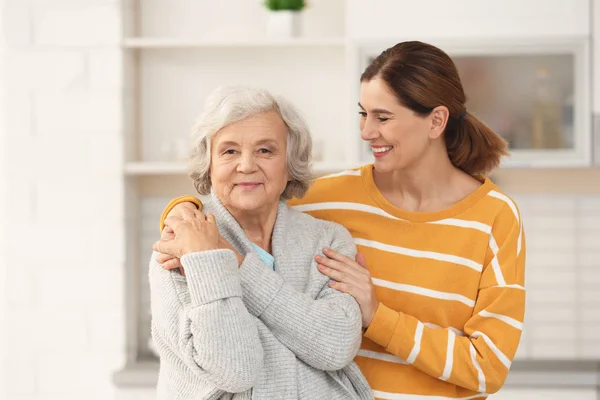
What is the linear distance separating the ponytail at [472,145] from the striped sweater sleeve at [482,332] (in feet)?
0.62

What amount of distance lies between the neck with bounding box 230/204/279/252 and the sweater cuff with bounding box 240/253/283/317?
0.50 feet

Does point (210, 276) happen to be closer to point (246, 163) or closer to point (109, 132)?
point (246, 163)

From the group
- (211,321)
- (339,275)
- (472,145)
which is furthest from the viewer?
(472,145)

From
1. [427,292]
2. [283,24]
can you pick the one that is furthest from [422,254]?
[283,24]

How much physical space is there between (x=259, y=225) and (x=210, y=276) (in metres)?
0.28

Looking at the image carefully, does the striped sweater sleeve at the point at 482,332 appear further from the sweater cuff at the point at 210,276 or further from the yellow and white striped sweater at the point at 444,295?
the sweater cuff at the point at 210,276

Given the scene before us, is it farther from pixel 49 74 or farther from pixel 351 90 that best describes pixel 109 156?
pixel 351 90

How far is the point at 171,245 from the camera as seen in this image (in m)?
1.52

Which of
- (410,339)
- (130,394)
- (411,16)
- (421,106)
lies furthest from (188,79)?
(410,339)

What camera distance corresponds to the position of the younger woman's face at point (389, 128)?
5.81 feet

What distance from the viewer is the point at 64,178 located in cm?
296

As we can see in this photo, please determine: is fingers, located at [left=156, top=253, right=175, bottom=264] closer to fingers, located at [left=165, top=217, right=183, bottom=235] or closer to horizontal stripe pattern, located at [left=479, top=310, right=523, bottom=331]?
fingers, located at [left=165, top=217, right=183, bottom=235]

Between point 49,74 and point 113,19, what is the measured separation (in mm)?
309

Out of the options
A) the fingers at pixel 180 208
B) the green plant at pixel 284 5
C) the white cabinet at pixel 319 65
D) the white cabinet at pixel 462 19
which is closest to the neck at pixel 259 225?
the fingers at pixel 180 208
